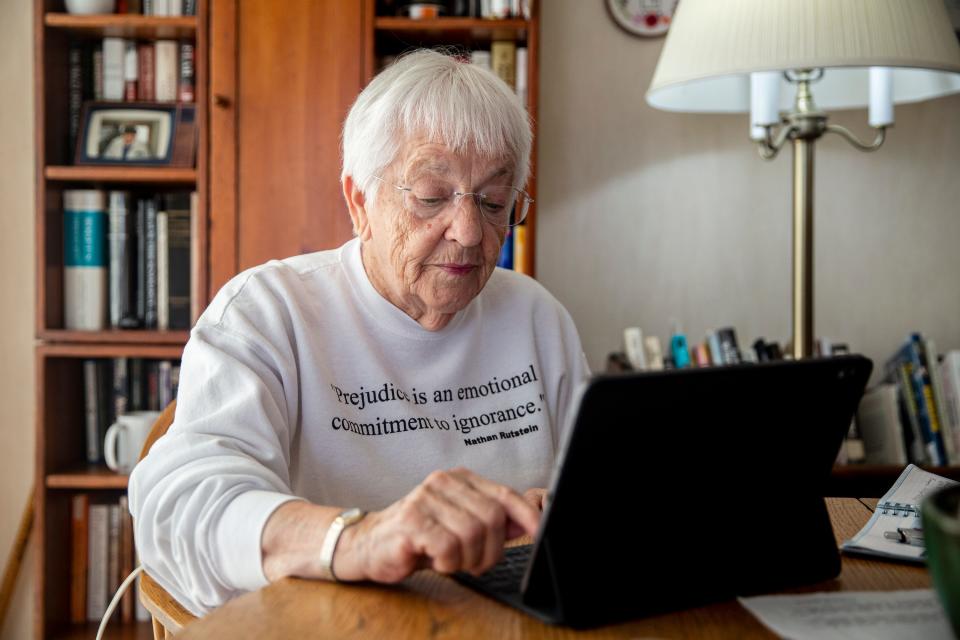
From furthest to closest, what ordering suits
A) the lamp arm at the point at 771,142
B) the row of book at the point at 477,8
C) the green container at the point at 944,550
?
the row of book at the point at 477,8 < the lamp arm at the point at 771,142 < the green container at the point at 944,550

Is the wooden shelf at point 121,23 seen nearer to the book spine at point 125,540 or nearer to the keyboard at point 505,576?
the book spine at point 125,540

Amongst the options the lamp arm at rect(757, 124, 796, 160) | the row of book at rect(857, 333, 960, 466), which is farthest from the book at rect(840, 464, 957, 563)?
the row of book at rect(857, 333, 960, 466)

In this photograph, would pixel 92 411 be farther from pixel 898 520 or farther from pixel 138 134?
pixel 898 520

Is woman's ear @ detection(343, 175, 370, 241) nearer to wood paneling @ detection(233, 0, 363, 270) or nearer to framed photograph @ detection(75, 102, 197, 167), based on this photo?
wood paneling @ detection(233, 0, 363, 270)

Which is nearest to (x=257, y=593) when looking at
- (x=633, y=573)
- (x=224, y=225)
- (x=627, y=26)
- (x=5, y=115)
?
(x=633, y=573)

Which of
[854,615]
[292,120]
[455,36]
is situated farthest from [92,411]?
[854,615]

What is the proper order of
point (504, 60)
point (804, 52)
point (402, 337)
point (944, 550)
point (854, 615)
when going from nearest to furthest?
point (944, 550)
point (854, 615)
point (402, 337)
point (804, 52)
point (504, 60)

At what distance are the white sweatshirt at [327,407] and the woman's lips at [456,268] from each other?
10 centimetres

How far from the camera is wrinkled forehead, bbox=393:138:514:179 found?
4.33 feet

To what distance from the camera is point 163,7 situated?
97.7 inches

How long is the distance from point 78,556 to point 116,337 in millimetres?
598

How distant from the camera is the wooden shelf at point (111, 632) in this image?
248cm

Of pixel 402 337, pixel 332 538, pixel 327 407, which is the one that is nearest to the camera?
pixel 332 538

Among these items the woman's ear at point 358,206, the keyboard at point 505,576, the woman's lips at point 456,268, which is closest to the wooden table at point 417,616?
the keyboard at point 505,576
